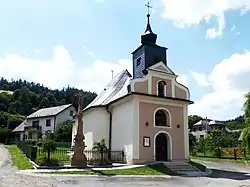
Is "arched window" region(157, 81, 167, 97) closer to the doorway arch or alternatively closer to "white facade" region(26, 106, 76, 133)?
the doorway arch

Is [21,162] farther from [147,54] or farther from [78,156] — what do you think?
[147,54]

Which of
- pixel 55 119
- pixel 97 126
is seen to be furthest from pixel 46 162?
pixel 55 119

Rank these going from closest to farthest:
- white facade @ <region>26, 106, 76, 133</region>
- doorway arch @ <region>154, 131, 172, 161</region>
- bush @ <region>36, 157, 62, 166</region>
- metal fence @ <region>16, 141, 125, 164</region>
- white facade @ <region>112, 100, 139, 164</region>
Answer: bush @ <region>36, 157, 62, 166</region>, metal fence @ <region>16, 141, 125, 164</region>, white facade @ <region>112, 100, 139, 164</region>, doorway arch @ <region>154, 131, 172, 161</region>, white facade @ <region>26, 106, 76, 133</region>

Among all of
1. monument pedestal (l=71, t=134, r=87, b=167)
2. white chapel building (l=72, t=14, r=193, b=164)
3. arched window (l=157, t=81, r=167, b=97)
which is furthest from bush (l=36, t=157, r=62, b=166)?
arched window (l=157, t=81, r=167, b=97)

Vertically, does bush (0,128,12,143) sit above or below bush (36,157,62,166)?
above

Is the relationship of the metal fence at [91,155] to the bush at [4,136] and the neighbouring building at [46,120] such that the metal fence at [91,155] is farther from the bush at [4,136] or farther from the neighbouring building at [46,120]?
the bush at [4,136]

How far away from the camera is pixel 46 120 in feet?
201

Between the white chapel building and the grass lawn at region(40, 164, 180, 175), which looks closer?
the grass lawn at region(40, 164, 180, 175)

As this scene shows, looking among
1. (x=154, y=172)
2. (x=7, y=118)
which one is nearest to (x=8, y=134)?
(x=7, y=118)

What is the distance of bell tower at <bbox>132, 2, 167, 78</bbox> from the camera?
24.2 meters

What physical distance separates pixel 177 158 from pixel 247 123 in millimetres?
6512

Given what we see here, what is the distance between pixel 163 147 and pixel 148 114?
2978 mm

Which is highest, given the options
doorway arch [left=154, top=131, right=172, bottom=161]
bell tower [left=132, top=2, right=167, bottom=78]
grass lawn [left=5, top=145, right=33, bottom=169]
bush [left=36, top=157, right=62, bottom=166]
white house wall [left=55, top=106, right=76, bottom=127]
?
bell tower [left=132, top=2, right=167, bottom=78]

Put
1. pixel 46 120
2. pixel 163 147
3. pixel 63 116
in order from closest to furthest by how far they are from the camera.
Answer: pixel 163 147, pixel 63 116, pixel 46 120
